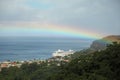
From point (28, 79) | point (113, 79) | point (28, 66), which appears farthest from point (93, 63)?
point (28, 66)

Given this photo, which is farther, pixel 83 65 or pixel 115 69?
pixel 83 65

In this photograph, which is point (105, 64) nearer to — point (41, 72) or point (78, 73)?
point (78, 73)

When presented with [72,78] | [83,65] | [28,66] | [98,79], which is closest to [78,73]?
[83,65]

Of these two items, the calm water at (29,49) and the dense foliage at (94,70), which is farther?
the calm water at (29,49)

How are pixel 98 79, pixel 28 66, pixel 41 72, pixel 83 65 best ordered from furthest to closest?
pixel 28 66, pixel 41 72, pixel 83 65, pixel 98 79

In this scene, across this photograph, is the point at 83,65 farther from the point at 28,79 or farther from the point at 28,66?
the point at 28,66

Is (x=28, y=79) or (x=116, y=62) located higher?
(x=116, y=62)

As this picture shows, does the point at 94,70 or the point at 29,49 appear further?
the point at 29,49

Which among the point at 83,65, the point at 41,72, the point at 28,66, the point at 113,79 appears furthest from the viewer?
the point at 28,66

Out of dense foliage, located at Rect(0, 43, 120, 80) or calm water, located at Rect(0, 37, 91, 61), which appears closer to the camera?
dense foliage, located at Rect(0, 43, 120, 80)
